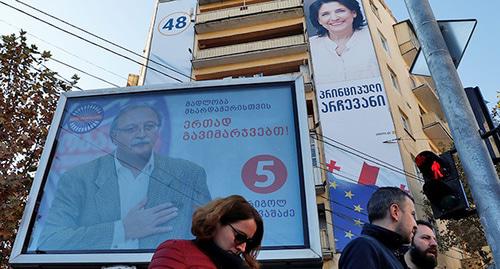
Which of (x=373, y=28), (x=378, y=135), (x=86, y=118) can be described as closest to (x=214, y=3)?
(x=373, y=28)

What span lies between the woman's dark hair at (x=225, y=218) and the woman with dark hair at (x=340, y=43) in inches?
576

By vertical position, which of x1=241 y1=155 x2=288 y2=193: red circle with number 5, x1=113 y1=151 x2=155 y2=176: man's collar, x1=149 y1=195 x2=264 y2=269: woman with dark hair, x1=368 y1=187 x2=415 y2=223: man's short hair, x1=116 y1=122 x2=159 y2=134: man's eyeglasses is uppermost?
x1=116 y1=122 x2=159 y2=134: man's eyeglasses

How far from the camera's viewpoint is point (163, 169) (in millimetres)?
4691

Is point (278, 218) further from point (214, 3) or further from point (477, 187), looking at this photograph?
point (214, 3)

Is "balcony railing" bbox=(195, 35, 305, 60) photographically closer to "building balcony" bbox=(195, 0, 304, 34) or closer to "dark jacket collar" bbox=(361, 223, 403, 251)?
"building balcony" bbox=(195, 0, 304, 34)

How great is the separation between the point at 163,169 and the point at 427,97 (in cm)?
1798

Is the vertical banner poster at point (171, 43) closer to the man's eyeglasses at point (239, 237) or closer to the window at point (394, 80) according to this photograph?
the window at point (394, 80)

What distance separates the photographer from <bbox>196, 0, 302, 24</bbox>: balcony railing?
1981 centimetres

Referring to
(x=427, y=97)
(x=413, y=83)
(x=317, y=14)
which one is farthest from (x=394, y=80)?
(x=317, y=14)

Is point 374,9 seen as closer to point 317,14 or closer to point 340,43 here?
point 317,14

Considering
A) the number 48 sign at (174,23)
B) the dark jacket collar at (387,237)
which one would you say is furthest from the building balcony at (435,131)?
the dark jacket collar at (387,237)

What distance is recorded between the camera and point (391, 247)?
245 cm

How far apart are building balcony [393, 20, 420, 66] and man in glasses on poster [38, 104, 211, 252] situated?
18651 mm

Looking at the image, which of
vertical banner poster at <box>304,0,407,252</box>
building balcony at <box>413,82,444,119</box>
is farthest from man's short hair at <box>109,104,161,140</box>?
building balcony at <box>413,82,444,119</box>
